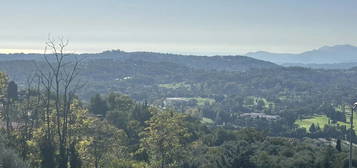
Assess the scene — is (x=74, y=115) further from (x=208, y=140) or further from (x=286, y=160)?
(x=208, y=140)

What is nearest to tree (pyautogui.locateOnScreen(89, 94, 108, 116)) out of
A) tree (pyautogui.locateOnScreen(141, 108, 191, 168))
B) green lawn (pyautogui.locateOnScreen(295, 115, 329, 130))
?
tree (pyautogui.locateOnScreen(141, 108, 191, 168))

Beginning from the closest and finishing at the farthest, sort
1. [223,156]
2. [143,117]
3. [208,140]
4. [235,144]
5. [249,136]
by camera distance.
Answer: [223,156]
[235,144]
[249,136]
[208,140]
[143,117]

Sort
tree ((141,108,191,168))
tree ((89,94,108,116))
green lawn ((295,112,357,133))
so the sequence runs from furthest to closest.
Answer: green lawn ((295,112,357,133)) → tree ((89,94,108,116)) → tree ((141,108,191,168))

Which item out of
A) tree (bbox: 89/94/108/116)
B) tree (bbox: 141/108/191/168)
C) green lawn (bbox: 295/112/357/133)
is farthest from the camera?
green lawn (bbox: 295/112/357/133)

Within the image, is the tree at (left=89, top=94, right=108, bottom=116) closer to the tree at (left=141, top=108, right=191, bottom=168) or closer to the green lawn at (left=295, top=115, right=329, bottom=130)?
the tree at (left=141, top=108, right=191, bottom=168)

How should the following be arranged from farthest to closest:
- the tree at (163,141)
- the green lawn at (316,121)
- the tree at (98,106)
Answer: the green lawn at (316,121), the tree at (98,106), the tree at (163,141)

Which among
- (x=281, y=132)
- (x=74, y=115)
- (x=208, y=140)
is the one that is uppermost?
(x=74, y=115)

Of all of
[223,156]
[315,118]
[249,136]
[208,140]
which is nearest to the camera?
[223,156]

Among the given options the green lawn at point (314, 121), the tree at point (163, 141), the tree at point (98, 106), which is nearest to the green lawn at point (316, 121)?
the green lawn at point (314, 121)

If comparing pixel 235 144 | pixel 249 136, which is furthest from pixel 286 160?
pixel 249 136

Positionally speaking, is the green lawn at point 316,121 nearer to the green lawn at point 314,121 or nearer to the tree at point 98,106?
the green lawn at point 314,121

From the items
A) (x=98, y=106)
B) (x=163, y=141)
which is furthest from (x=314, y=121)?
(x=163, y=141)
